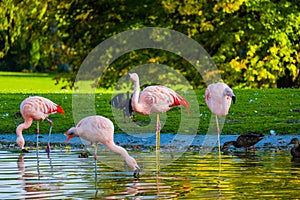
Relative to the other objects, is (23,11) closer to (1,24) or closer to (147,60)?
(1,24)

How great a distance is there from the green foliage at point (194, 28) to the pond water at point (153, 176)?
17816 mm

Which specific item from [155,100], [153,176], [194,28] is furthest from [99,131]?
[194,28]

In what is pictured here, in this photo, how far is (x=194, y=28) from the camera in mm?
33000

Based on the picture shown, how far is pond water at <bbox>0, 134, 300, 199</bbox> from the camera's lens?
369 inches

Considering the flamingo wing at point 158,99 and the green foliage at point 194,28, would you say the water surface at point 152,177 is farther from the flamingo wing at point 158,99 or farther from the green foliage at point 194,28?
the green foliage at point 194,28

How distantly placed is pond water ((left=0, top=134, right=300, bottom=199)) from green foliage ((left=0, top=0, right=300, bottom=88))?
1782 centimetres

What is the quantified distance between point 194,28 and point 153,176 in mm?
22255

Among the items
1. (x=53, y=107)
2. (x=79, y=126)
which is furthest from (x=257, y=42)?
(x=79, y=126)

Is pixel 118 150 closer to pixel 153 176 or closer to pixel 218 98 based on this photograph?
pixel 153 176

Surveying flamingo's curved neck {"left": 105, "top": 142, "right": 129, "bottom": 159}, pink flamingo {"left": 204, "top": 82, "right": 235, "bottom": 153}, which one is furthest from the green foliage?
flamingo's curved neck {"left": 105, "top": 142, "right": 129, "bottom": 159}

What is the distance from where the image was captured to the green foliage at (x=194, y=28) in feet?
106

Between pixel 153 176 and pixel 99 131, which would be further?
pixel 99 131

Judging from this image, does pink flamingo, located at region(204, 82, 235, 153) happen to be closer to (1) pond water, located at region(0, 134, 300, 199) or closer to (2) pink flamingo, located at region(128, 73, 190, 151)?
(2) pink flamingo, located at region(128, 73, 190, 151)

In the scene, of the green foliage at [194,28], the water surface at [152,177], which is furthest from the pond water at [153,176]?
the green foliage at [194,28]
